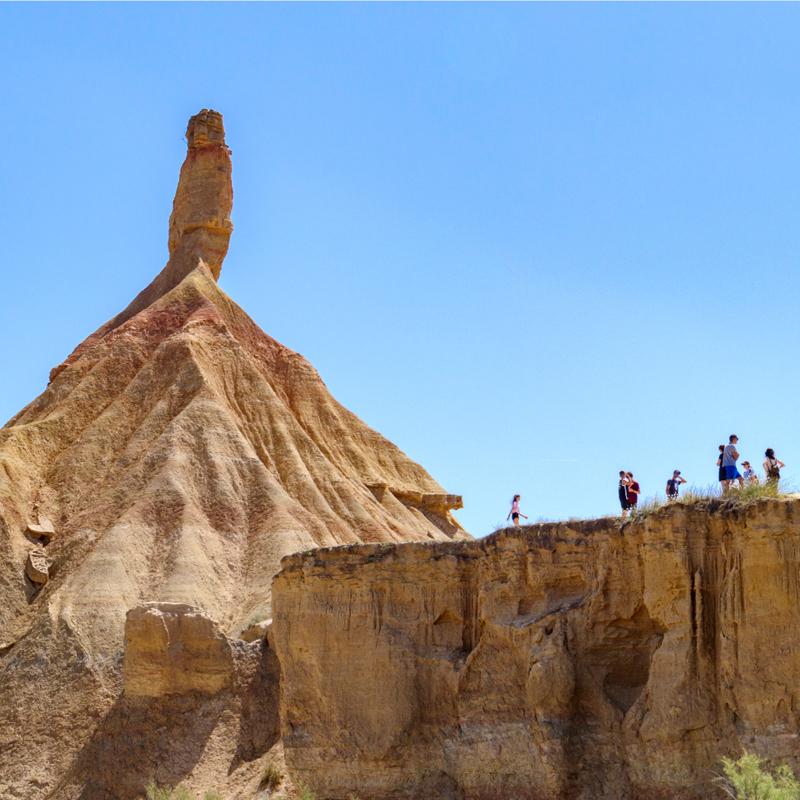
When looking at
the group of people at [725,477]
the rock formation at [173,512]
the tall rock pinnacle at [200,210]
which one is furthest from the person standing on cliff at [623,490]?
the tall rock pinnacle at [200,210]

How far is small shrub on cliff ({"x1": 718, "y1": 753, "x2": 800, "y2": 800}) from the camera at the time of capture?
70.6 ft

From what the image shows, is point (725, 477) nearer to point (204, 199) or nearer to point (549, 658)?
point (549, 658)

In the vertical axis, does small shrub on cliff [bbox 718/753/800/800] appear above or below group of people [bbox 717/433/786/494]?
below

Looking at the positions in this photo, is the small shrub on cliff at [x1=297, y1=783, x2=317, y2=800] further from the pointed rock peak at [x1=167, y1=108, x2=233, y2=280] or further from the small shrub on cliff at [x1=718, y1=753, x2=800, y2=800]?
the pointed rock peak at [x1=167, y1=108, x2=233, y2=280]

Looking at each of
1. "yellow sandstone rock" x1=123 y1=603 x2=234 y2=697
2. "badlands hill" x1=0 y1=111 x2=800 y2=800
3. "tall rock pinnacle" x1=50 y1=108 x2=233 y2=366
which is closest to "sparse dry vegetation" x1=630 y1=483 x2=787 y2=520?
"badlands hill" x1=0 y1=111 x2=800 y2=800

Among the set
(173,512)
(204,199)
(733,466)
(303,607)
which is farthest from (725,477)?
(204,199)

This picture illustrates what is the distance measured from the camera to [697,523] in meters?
25.8

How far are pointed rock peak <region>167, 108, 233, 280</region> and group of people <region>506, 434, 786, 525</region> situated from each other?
133ft

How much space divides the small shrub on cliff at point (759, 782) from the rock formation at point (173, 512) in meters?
16.5

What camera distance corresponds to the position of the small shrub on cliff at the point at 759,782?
2152cm

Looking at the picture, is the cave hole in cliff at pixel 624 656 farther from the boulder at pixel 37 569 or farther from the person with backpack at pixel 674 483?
the boulder at pixel 37 569

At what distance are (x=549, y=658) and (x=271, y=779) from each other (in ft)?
31.3

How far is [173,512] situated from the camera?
52.4 meters

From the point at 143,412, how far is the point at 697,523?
116 feet
